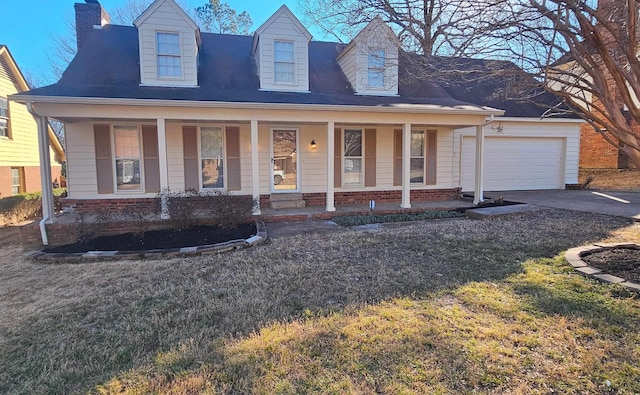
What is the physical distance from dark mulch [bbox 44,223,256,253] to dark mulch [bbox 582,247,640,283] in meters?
5.48

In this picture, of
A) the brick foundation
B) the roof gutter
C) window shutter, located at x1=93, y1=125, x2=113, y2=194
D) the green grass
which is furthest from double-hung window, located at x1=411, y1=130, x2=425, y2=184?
window shutter, located at x1=93, y1=125, x2=113, y2=194

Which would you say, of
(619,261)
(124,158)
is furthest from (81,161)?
(619,261)

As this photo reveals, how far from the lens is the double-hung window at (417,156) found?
1096cm

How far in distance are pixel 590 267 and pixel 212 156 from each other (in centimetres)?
848

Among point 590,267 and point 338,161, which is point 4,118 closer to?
point 338,161

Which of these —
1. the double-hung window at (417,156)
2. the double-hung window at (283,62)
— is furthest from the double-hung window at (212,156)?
the double-hung window at (417,156)

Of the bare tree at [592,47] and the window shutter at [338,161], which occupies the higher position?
the bare tree at [592,47]

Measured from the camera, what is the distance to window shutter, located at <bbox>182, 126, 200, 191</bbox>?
30.6 ft

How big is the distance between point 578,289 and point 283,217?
19.1 feet

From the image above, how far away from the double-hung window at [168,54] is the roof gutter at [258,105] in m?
1.99

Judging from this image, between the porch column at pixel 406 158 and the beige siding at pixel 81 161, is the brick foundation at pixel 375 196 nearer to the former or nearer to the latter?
the porch column at pixel 406 158

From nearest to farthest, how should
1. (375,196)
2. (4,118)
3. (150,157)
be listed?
(150,157) < (375,196) < (4,118)

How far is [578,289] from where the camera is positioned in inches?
151

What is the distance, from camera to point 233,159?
379 inches
